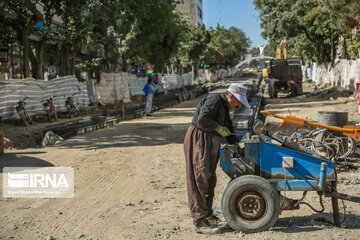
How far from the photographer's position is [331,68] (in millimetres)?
34938

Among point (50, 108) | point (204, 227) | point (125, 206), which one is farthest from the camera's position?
point (50, 108)

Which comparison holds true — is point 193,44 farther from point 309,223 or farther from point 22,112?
point 309,223

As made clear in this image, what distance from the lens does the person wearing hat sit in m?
5.22

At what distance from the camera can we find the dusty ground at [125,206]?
5371 millimetres

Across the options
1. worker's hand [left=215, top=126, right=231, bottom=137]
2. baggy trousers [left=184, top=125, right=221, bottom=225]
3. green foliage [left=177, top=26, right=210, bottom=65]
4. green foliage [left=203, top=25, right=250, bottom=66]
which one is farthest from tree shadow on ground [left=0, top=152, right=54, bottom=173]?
green foliage [left=203, top=25, right=250, bottom=66]

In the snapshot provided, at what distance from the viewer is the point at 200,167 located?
527 cm

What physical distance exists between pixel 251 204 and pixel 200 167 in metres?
0.73

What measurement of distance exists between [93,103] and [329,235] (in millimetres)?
21891

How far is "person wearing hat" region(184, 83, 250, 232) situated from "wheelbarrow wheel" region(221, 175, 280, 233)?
0.31 metres

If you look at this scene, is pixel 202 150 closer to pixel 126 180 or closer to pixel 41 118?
pixel 126 180

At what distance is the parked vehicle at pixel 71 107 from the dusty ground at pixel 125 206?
29.4 ft

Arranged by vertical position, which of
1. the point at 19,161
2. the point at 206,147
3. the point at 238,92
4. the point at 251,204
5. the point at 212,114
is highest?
the point at 238,92

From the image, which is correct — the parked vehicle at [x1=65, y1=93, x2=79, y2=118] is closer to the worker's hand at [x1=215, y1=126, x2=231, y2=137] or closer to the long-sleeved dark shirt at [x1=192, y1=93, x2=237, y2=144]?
the long-sleeved dark shirt at [x1=192, y1=93, x2=237, y2=144]

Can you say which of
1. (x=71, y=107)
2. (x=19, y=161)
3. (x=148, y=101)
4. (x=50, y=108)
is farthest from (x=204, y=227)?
(x=148, y=101)
